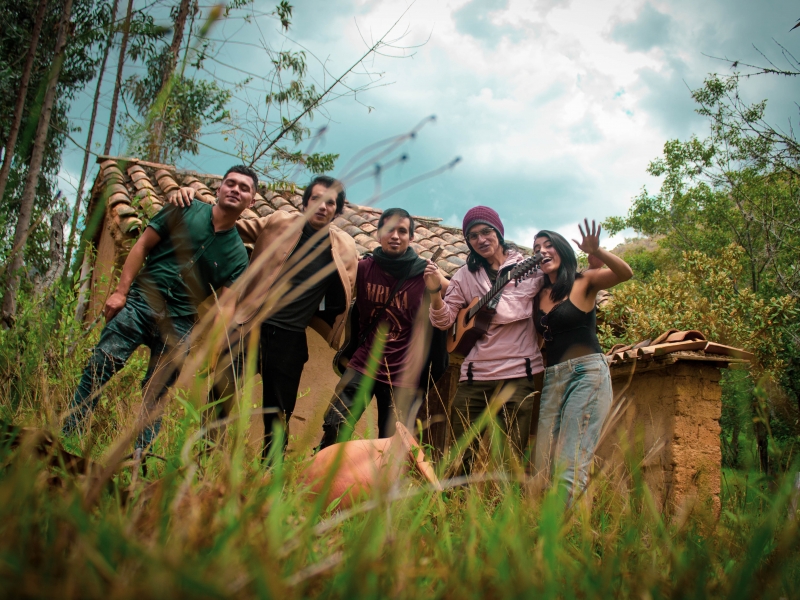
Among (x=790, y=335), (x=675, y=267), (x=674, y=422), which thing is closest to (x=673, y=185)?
(x=675, y=267)

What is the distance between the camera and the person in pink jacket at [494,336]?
356 centimetres

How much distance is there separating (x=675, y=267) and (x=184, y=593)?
82.9 ft

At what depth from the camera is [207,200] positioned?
5594 millimetres

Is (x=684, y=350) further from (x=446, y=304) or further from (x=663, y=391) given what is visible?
(x=446, y=304)

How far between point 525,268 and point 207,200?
131 inches

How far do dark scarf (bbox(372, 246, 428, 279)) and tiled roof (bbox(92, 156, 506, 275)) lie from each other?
5.94 ft

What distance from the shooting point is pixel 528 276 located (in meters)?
3.86

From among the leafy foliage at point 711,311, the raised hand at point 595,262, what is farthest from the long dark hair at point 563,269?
the leafy foliage at point 711,311

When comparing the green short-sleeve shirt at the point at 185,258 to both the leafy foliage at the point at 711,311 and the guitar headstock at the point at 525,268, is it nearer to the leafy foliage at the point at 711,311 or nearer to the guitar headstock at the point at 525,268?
the guitar headstock at the point at 525,268

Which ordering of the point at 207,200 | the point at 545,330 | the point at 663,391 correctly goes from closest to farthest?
the point at 545,330 < the point at 663,391 < the point at 207,200

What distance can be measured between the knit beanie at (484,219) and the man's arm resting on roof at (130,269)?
203 cm

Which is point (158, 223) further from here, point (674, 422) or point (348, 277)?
point (674, 422)

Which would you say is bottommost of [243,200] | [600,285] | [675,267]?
[600,285]

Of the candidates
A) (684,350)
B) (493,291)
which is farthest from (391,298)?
(684,350)
